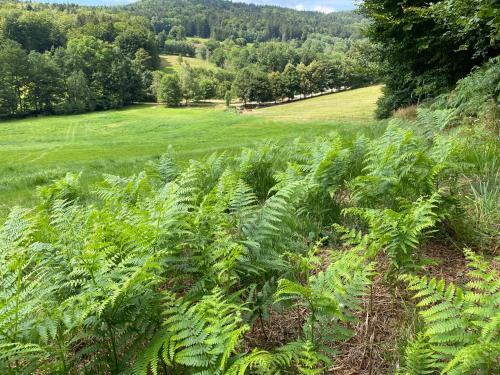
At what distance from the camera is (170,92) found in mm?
91938

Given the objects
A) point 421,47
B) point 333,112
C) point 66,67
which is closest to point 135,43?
point 66,67

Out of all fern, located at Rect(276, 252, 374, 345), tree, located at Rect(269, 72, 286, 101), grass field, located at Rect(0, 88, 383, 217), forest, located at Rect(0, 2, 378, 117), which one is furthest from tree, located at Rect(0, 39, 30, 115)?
fern, located at Rect(276, 252, 374, 345)

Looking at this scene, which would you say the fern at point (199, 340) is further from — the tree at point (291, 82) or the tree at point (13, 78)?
the tree at point (291, 82)

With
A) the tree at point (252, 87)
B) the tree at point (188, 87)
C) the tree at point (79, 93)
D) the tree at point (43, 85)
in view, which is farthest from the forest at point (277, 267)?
the tree at point (188, 87)

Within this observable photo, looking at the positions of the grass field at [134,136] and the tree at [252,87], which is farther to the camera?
the tree at [252,87]

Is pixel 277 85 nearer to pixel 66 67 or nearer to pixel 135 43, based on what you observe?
pixel 66 67

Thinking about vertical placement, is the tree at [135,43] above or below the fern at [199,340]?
above

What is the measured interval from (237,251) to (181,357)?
76 centimetres

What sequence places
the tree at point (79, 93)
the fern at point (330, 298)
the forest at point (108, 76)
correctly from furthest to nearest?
1. the tree at point (79, 93)
2. the forest at point (108, 76)
3. the fern at point (330, 298)

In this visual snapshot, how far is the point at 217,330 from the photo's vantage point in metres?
1.88

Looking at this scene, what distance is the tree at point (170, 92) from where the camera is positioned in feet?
302

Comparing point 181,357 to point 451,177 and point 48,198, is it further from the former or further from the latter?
point 48,198

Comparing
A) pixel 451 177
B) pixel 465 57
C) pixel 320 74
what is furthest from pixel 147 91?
pixel 451 177

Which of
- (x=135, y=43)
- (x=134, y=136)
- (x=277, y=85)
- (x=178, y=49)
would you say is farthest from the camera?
(x=178, y=49)
